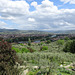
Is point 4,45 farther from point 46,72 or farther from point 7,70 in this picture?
point 46,72

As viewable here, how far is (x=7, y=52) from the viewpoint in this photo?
20.4 feet

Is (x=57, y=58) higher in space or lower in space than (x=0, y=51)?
lower

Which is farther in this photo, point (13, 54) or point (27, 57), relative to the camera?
point (27, 57)

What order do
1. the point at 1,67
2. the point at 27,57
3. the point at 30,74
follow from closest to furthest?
the point at 1,67
the point at 30,74
the point at 27,57

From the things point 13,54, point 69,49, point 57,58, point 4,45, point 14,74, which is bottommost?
point 69,49

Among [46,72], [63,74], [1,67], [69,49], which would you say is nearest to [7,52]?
[1,67]

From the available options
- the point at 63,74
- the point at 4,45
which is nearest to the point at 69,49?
the point at 63,74

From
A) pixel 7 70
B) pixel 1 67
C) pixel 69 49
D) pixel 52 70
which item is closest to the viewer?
pixel 7 70

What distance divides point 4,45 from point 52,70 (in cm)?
368

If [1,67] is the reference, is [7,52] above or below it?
above

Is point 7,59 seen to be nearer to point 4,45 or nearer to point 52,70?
point 4,45

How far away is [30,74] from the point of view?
243 inches

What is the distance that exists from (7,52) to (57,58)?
706 centimetres

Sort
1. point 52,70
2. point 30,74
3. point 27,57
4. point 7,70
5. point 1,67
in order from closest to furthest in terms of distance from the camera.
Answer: point 7,70 → point 1,67 → point 52,70 → point 30,74 → point 27,57
